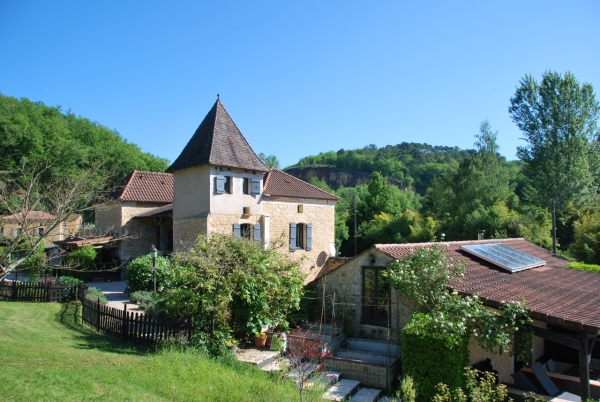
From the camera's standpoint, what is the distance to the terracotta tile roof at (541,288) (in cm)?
799

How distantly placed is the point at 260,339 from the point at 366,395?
3198mm

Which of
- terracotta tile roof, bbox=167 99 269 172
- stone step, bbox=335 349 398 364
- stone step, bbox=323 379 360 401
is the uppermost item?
terracotta tile roof, bbox=167 99 269 172

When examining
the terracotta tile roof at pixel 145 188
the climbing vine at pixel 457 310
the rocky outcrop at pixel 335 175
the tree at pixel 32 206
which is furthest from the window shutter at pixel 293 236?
the rocky outcrop at pixel 335 175

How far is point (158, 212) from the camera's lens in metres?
24.6

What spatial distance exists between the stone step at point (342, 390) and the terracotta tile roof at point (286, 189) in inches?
552

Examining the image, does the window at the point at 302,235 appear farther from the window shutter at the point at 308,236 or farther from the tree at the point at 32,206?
the tree at the point at 32,206

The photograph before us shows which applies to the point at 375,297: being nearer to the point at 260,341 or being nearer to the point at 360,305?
the point at 360,305

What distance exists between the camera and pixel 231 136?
70.8 ft

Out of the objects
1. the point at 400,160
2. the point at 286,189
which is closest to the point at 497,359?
the point at 286,189

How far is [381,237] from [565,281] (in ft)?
78.1

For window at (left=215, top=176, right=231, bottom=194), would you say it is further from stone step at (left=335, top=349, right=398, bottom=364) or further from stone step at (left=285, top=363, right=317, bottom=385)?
stone step at (left=285, top=363, right=317, bottom=385)

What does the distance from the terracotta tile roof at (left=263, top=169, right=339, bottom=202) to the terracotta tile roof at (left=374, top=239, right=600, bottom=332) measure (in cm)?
1110

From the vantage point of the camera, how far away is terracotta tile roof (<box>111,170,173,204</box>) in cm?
2598

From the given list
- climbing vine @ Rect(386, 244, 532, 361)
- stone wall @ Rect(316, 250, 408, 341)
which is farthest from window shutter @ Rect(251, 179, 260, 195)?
climbing vine @ Rect(386, 244, 532, 361)
